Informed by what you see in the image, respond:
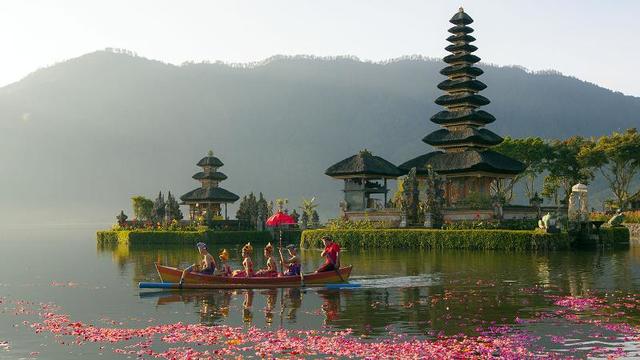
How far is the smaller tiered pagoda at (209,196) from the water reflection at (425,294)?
3635cm

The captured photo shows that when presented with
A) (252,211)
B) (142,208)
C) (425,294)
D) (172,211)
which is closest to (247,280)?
(425,294)

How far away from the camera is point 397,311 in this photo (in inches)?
909

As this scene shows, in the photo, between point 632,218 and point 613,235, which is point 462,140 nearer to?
point 632,218

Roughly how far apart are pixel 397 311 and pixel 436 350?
20.6ft

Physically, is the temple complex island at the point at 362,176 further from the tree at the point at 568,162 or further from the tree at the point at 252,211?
the tree at the point at 568,162

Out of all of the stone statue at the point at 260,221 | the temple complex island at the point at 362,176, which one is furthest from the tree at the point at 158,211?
the temple complex island at the point at 362,176

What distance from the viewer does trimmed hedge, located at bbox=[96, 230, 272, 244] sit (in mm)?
67938

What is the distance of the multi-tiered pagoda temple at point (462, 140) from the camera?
6438 cm

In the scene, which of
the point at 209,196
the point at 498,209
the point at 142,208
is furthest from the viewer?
the point at 142,208

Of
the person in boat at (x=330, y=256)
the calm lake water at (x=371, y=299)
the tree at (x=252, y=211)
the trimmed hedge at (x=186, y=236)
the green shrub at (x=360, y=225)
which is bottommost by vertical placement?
the calm lake water at (x=371, y=299)

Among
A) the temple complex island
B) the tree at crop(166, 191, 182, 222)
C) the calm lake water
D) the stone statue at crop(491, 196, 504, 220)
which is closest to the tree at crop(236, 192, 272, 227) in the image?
the tree at crop(166, 191, 182, 222)

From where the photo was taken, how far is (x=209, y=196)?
8006cm

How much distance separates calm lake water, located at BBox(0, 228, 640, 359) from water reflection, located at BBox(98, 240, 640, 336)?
36 mm

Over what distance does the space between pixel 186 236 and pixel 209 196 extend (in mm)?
12104
